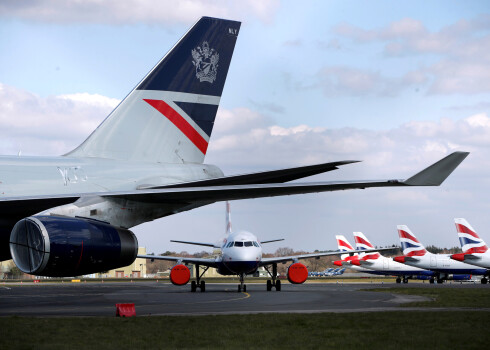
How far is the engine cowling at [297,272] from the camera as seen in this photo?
41.9 meters

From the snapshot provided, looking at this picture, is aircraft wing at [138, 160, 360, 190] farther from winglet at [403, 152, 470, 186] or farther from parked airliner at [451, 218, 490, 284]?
parked airliner at [451, 218, 490, 284]

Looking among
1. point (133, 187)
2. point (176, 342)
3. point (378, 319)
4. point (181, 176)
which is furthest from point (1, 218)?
point (378, 319)

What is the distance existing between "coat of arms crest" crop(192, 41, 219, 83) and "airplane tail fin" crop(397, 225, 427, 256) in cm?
6343

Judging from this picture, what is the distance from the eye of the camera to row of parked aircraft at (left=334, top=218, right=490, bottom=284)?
69.9 metres

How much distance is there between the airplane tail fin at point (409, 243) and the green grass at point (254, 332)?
63.8 m

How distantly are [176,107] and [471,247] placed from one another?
191ft

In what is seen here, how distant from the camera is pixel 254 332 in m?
13.2

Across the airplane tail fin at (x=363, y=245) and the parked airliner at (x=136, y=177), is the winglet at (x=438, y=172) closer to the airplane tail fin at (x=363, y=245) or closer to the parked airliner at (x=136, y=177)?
the parked airliner at (x=136, y=177)

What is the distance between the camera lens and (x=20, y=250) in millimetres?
14172

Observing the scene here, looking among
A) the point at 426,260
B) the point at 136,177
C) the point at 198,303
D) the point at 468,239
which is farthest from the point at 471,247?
the point at 136,177

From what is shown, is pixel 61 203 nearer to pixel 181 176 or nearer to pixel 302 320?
pixel 181 176

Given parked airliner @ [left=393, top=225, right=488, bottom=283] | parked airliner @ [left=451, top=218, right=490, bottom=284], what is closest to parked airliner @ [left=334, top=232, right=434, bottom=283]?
parked airliner @ [left=393, top=225, right=488, bottom=283]

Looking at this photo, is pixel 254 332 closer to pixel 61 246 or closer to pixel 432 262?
pixel 61 246

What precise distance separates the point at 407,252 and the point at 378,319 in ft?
215
